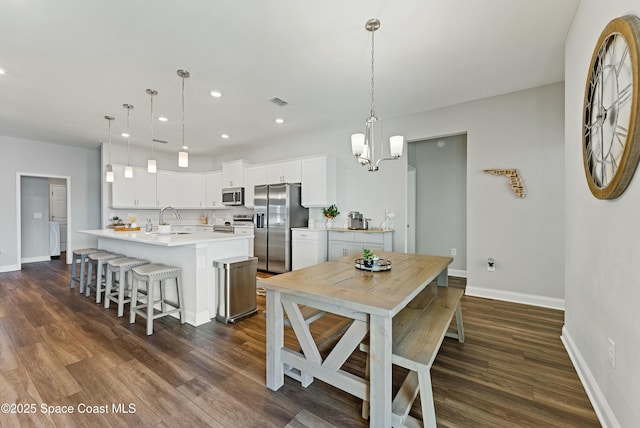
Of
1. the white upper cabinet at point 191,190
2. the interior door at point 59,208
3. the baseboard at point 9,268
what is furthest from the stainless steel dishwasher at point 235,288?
the interior door at point 59,208

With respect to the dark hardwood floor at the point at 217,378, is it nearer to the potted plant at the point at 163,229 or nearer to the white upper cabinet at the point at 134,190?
the potted plant at the point at 163,229

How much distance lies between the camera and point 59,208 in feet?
24.0

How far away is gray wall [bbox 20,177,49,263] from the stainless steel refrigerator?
17.4ft

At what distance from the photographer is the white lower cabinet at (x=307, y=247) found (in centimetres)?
473

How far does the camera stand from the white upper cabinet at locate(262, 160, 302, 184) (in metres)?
5.16

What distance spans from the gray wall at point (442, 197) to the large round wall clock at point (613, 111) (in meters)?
3.05

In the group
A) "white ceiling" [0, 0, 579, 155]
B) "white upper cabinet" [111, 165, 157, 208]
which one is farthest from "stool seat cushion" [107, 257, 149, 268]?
"white upper cabinet" [111, 165, 157, 208]

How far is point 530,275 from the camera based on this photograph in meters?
3.42

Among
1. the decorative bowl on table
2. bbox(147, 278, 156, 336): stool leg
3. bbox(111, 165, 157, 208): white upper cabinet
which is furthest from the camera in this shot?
bbox(111, 165, 157, 208): white upper cabinet

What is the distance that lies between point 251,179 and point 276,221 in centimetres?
128

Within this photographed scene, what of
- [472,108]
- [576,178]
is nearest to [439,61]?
[472,108]

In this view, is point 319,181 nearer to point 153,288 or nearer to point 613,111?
point 153,288

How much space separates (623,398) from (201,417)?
2.19 m

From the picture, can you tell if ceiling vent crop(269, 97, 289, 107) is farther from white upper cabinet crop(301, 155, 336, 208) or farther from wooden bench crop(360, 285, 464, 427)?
wooden bench crop(360, 285, 464, 427)
